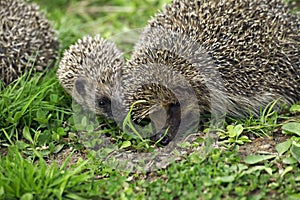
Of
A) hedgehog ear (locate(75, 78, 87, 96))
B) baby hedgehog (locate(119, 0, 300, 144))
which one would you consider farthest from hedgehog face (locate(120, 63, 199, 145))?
hedgehog ear (locate(75, 78, 87, 96))

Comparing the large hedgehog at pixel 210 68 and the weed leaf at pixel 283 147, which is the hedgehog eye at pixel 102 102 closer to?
the large hedgehog at pixel 210 68

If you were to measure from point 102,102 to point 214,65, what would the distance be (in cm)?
133

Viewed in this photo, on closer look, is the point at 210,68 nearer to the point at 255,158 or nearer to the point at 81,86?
the point at 255,158

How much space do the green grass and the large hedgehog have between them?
11.2 inches

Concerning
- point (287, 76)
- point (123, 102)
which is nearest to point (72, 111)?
point (123, 102)

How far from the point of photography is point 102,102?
5.61 m

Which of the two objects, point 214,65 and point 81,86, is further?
point 81,86

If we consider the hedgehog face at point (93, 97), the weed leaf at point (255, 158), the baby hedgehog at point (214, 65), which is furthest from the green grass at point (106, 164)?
the baby hedgehog at point (214, 65)

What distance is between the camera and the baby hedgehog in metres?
5.18

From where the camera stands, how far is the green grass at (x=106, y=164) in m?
4.27

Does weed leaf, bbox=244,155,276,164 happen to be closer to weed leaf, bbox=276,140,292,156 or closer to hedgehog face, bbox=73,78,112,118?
weed leaf, bbox=276,140,292,156

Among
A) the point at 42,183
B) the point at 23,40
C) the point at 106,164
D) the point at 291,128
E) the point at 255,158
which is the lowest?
the point at 42,183

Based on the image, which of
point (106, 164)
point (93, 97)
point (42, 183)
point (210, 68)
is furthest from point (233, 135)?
point (42, 183)

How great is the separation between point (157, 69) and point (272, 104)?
53.5 inches
